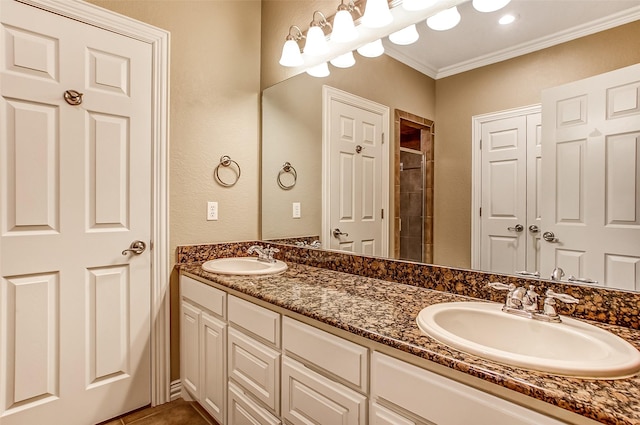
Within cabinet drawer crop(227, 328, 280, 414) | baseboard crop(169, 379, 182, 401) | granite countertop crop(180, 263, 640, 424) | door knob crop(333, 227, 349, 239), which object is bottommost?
baseboard crop(169, 379, 182, 401)

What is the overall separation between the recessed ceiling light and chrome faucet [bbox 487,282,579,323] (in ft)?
3.16

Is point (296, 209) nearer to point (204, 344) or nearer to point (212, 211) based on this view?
point (212, 211)

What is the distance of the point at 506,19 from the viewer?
1.25 meters

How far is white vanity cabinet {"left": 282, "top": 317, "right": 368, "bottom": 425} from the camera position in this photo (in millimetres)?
997

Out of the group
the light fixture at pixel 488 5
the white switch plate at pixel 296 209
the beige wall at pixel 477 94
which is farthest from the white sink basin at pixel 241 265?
the light fixture at pixel 488 5

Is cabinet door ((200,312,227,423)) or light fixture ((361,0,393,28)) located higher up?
light fixture ((361,0,393,28))

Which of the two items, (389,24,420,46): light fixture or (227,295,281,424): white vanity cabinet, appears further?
(389,24,420,46): light fixture

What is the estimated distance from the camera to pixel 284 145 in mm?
2266

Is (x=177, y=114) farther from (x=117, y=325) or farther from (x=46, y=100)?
(x=117, y=325)

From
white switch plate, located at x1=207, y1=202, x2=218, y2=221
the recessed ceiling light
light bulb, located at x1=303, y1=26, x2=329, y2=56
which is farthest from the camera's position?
white switch plate, located at x1=207, y1=202, x2=218, y2=221

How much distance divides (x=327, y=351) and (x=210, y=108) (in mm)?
1711

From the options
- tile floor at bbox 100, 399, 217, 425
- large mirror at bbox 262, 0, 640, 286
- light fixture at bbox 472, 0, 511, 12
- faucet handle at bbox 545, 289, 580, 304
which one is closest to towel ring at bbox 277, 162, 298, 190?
large mirror at bbox 262, 0, 640, 286

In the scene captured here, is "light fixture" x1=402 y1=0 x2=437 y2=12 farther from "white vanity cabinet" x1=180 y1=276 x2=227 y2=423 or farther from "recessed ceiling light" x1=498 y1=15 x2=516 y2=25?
"white vanity cabinet" x1=180 y1=276 x2=227 y2=423

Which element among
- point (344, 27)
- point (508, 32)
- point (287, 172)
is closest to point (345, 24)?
point (344, 27)
